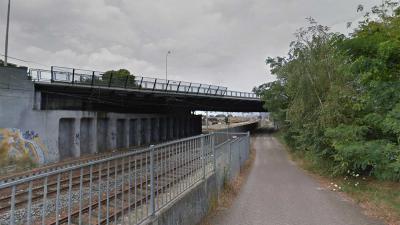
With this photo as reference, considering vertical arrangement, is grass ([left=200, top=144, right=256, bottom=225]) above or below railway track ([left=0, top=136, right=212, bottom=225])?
below

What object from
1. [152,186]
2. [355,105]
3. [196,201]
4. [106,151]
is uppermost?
[355,105]

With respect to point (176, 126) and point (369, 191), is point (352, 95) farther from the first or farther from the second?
point (176, 126)

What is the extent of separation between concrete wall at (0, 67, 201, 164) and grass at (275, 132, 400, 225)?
16773 millimetres

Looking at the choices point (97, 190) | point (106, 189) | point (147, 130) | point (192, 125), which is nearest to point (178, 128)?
point (192, 125)

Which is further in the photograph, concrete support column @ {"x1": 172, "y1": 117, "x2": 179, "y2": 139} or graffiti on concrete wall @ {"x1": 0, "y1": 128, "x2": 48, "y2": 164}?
concrete support column @ {"x1": 172, "y1": 117, "x2": 179, "y2": 139}

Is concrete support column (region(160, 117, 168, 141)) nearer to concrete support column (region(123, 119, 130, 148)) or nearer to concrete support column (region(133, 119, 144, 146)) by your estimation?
concrete support column (region(133, 119, 144, 146))

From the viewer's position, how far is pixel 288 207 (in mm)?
9133

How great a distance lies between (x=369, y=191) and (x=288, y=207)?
152 inches

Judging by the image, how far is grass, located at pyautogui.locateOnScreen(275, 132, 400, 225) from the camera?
27.6ft

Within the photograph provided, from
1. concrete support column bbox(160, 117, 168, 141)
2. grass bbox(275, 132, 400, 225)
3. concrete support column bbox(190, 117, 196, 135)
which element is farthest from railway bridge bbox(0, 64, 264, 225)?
grass bbox(275, 132, 400, 225)

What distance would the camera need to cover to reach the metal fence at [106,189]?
328 cm

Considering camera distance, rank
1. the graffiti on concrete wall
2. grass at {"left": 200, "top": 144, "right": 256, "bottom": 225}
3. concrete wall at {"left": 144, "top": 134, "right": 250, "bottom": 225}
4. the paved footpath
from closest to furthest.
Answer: concrete wall at {"left": 144, "top": 134, "right": 250, "bottom": 225}
the paved footpath
grass at {"left": 200, "top": 144, "right": 256, "bottom": 225}
the graffiti on concrete wall

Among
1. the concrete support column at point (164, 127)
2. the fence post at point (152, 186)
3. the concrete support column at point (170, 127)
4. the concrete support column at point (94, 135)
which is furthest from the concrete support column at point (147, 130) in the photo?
the fence post at point (152, 186)

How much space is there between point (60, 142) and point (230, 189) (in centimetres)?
1661
